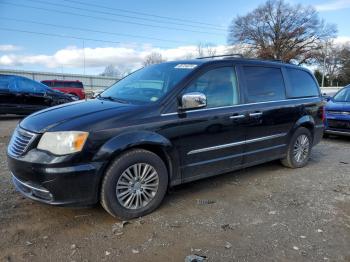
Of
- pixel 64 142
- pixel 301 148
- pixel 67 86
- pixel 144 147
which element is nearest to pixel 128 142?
pixel 144 147

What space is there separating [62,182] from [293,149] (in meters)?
4.08

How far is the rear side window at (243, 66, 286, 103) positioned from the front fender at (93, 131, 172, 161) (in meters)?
1.69

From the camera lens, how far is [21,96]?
1258 cm

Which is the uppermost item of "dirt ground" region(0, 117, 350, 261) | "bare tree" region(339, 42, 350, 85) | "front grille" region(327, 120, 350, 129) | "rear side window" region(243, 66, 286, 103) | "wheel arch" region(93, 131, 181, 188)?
"bare tree" region(339, 42, 350, 85)

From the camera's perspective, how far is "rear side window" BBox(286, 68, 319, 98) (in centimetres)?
616

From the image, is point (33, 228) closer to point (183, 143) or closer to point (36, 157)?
point (36, 157)

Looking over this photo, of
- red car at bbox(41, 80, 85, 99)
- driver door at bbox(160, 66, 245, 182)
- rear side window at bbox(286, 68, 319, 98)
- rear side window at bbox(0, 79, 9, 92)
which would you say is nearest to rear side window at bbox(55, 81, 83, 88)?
red car at bbox(41, 80, 85, 99)

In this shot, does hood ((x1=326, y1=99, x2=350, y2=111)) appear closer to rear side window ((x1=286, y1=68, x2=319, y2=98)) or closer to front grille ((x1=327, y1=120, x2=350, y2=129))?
front grille ((x1=327, y1=120, x2=350, y2=129))

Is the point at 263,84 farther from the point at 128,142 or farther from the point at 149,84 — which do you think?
the point at 128,142

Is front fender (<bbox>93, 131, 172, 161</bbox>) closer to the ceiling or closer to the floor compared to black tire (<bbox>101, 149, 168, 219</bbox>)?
closer to the ceiling

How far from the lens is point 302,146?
Result: 641 centimetres

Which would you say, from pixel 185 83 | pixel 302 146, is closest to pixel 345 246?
pixel 185 83

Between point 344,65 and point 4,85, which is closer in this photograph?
point 4,85

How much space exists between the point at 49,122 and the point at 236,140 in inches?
95.9
